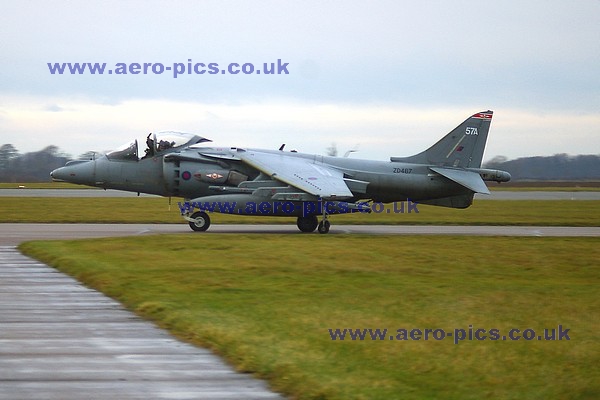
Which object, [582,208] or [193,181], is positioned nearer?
[193,181]

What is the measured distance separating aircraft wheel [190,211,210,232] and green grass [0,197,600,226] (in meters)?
4.47

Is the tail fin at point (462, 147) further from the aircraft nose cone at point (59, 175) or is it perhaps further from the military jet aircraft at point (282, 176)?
the aircraft nose cone at point (59, 175)

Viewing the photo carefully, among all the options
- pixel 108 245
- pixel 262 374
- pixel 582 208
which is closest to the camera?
pixel 262 374

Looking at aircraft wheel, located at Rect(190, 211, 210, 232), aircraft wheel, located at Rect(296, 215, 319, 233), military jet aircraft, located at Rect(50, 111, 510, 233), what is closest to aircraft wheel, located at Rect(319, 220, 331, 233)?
military jet aircraft, located at Rect(50, 111, 510, 233)

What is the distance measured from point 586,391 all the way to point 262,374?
307 centimetres

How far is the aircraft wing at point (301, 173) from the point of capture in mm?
24734

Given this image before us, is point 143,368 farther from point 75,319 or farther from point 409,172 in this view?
point 409,172

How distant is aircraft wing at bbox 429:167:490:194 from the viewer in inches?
1080

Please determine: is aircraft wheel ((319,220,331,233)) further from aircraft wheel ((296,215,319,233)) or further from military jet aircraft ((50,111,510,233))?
aircraft wheel ((296,215,319,233))

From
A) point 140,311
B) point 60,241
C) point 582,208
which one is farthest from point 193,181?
point 582,208

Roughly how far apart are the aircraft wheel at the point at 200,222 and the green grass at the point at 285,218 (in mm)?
4468

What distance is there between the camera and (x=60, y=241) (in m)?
22.0

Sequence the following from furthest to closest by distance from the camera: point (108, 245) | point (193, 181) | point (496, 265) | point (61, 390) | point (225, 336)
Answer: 1. point (193, 181)
2. point (108, 245)
3. point (496, 265)
4. point (225, 336)
5. point (61, 390)

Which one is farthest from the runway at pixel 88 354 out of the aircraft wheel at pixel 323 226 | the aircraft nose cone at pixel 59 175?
the aircraft wheel at pixel 323 226
